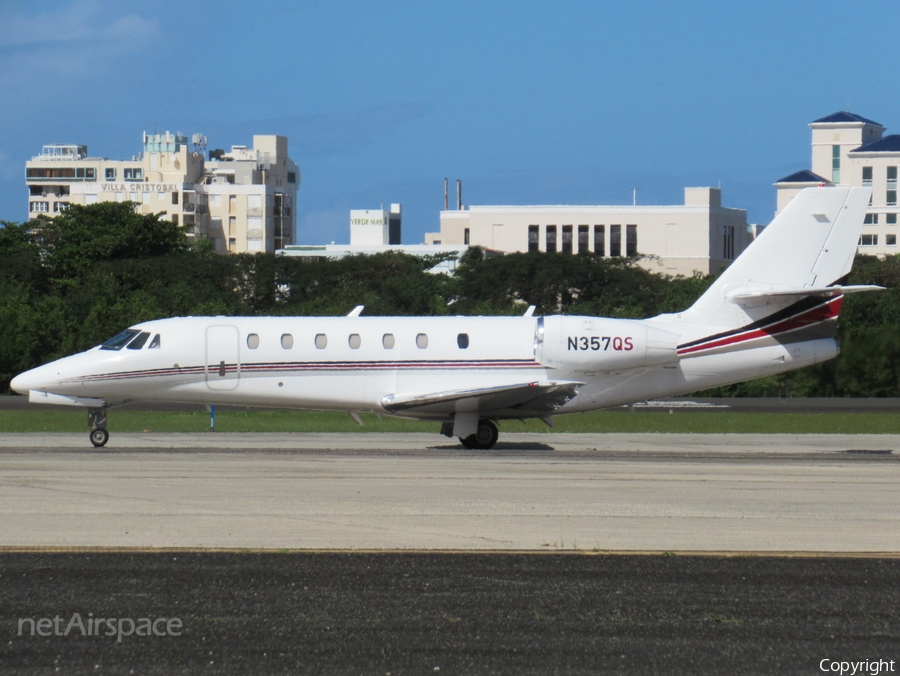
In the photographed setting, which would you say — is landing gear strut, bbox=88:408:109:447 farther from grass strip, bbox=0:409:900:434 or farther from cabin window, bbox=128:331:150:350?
grass strip, bbox=0:409:900:434

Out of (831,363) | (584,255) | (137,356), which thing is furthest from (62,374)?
(584,255)

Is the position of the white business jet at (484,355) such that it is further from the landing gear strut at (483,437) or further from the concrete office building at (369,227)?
the concrete office building at (369,227)

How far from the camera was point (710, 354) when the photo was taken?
27.0 metres

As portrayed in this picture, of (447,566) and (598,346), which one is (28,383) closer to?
(598,346)

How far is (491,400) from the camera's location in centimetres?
2628

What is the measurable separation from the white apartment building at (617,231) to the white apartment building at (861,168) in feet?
37.8

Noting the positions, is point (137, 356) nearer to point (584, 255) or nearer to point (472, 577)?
point (472, 577)

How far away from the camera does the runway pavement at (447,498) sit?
14.5 metres

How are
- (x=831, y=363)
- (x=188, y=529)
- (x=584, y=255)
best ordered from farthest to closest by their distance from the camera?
(x=584, y=255) < (x=831, y=363) < (x=188, y=529)

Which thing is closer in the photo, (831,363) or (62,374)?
(62,374)

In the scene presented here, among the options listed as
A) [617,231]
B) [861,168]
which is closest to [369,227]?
[617,231]

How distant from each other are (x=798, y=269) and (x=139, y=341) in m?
13.7

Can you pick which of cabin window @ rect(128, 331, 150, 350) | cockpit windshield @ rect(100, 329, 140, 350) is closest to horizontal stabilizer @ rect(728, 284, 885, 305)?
cabin window @ rect(128, 331, 150, 350)

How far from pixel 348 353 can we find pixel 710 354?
24.5 ft
